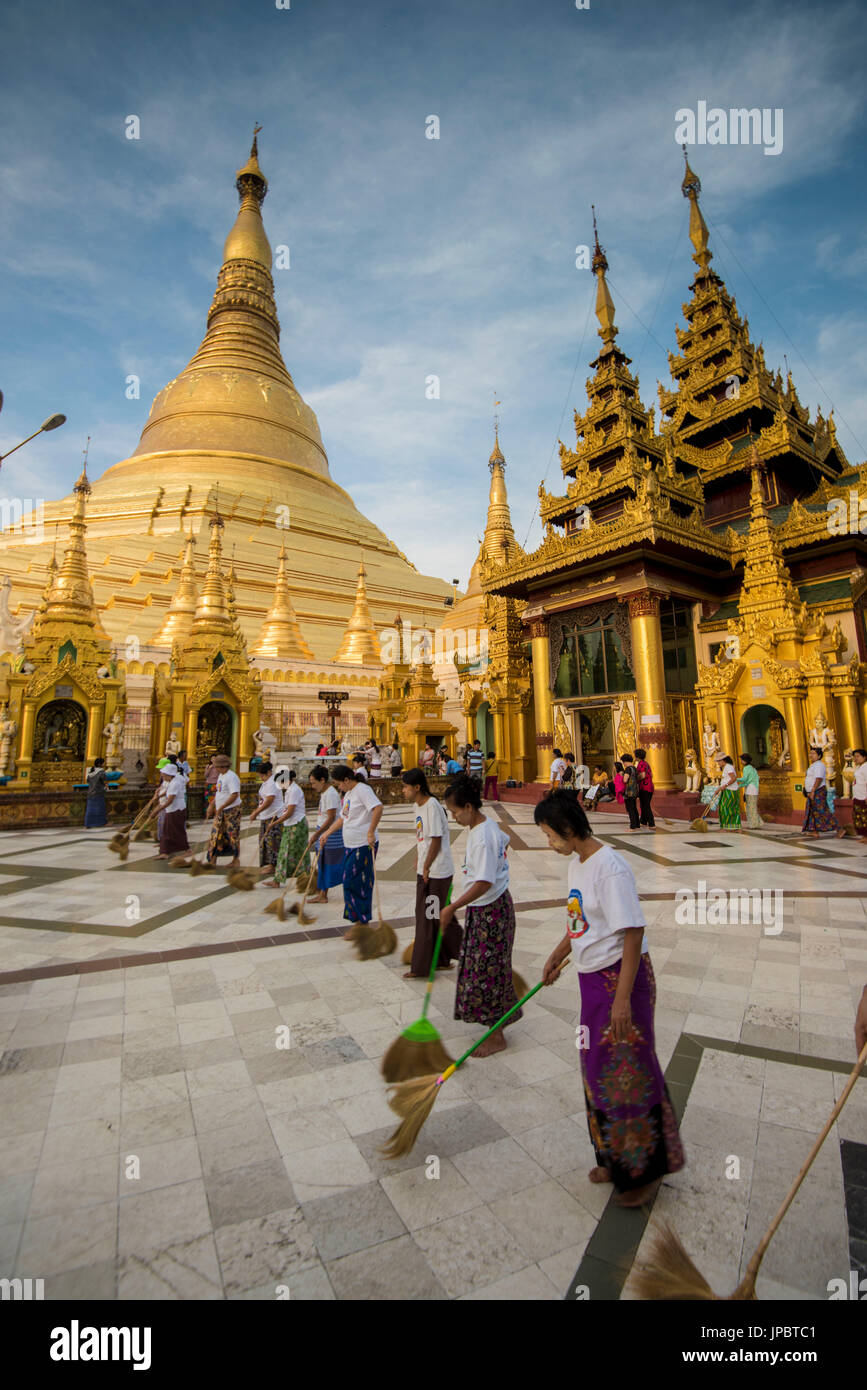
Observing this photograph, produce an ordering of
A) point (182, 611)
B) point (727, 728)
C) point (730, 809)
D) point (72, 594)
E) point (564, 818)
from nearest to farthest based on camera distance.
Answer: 1. point (564, 818)
2. point (730, 809)
3. point (727, 728)
4. point (72, 594)
5. point (182, 611)

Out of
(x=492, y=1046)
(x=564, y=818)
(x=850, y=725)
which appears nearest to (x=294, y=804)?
(x=492, y=1046)

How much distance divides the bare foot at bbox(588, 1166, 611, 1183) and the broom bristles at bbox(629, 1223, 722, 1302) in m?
0.38

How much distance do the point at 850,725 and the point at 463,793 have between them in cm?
1231

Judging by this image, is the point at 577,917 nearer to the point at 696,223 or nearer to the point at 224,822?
the point at 224,822

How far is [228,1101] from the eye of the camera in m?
2.95

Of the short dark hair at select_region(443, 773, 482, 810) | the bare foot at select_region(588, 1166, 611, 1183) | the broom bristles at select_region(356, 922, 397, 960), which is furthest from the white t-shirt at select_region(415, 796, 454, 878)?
the bare foot at select_region(588, 1166, 611, 1183)

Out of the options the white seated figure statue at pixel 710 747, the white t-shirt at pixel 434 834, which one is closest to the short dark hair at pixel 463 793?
the white t-shirt at pixel 434 834

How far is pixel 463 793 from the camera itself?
3879mm

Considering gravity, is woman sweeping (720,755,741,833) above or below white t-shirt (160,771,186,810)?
below

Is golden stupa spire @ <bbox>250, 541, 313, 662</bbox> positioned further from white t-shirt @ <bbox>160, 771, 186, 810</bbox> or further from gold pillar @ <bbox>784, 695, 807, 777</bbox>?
gold pillar @ <bbox>784, 695, 807, 777</bbox>

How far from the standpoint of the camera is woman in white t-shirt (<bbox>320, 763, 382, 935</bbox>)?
18.6 ft

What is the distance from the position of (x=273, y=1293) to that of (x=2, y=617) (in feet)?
64.0

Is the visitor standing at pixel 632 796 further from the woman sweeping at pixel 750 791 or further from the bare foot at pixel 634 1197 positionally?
the bare foot at pixel 634 1197
